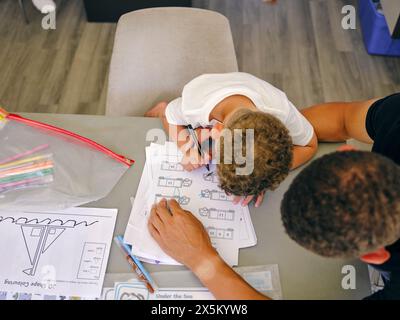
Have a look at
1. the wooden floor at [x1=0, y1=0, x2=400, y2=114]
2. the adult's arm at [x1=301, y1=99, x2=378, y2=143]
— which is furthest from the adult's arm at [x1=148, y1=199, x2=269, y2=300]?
the wooden floor at [x1=0, y1=0, x2=400, y2=114]

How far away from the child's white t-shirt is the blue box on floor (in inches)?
52.8

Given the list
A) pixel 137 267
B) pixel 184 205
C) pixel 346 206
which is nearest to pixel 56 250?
pixel 137 267

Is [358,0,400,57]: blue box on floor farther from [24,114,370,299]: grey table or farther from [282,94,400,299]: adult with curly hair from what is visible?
[282,94,400,299]: adult with curly hair

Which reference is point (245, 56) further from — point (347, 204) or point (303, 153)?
point (347, 204)

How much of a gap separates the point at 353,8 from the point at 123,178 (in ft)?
6.68

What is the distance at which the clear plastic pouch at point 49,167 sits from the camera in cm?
84

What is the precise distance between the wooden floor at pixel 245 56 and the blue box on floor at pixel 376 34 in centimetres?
4

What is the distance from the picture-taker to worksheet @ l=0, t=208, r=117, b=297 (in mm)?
Answer: 750

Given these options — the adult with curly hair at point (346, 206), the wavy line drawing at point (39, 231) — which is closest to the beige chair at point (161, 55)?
the wavy line drawing at point (39, 231)

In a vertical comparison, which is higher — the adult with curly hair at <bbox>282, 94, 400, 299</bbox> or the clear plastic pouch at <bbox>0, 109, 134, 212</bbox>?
the adult with curly hair at <bbox>282, 94, 400, 299</bbox>

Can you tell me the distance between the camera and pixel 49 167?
872 mm

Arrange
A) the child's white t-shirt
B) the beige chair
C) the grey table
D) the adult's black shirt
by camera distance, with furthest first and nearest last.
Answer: the beige chair
the child's white t-shirt
the grey table
the adult's black shirt
